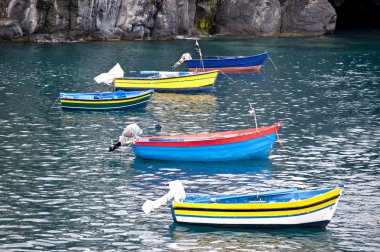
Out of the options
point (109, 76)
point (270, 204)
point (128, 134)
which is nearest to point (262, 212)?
point (270, 204)

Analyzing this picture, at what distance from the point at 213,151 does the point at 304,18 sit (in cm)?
7521

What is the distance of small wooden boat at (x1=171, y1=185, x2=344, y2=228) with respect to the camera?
3884cm

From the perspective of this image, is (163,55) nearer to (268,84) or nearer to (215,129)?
(268,84)

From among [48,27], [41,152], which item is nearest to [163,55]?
[48,27]

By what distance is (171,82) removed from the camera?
3066 inches

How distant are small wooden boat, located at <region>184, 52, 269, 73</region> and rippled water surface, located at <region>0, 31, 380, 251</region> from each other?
1.96 metres

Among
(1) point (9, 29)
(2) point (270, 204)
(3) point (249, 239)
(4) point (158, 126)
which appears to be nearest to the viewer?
→ (3) point (249, 239)

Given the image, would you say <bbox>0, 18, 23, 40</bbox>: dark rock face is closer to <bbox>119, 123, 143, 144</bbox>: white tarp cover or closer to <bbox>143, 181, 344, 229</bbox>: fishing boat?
<bbox>119, 123, 143, 144</bbox>: white tarp cover

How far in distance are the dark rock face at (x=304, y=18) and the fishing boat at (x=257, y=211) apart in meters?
86.5

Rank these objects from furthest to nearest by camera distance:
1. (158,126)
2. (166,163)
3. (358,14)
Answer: (358,14) → (158,126) → (166,163)

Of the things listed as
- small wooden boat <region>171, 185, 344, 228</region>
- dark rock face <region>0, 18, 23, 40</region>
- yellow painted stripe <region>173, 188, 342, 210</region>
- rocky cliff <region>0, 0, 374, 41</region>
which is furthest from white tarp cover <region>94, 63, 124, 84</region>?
rocky cliff <region>0, 0, 374, 41</region>

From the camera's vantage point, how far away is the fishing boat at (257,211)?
128ft

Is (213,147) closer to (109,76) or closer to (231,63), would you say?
(109,76)

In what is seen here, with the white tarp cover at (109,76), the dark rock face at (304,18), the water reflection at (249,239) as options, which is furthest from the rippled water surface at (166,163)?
the dark rock face at (304,18)
